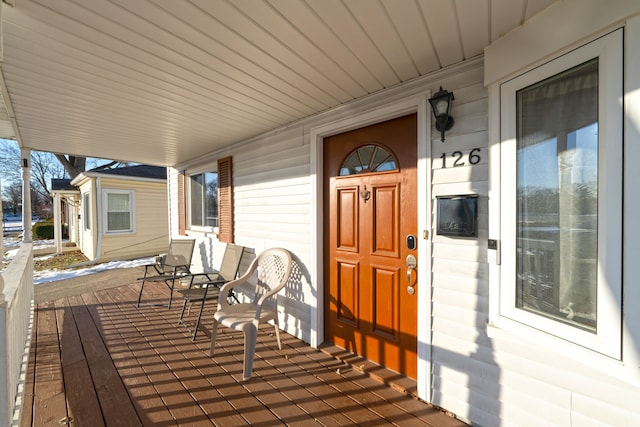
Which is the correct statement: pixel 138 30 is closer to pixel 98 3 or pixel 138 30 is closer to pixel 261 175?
pixel 98 3

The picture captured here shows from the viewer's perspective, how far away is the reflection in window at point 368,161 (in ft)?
7.67

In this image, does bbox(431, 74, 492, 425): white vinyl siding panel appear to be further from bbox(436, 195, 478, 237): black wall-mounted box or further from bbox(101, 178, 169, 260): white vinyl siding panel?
bbox(101, 178, 169, 260): white vinyl siding panel

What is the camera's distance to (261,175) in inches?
137

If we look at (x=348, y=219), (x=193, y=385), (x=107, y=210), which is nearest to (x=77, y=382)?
(x=193, y=385)

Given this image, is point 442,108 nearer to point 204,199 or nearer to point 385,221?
point 385,221

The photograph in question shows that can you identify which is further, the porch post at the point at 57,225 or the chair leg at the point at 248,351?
the porch post at the point at 57,225

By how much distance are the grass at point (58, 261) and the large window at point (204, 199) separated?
4.60 m

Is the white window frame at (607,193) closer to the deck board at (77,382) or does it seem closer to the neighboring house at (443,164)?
the neighboring house at (443,164)

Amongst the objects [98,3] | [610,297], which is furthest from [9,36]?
[610,297]

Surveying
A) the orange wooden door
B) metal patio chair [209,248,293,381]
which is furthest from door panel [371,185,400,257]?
metal patio chair [209,248,293,381]

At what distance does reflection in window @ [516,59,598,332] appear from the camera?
1.24 metres

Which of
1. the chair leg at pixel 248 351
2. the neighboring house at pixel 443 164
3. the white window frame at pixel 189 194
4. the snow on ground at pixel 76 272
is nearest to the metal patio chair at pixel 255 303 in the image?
the chair leg at pixel 248 351

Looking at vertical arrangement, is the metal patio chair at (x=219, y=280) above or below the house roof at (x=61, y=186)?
below

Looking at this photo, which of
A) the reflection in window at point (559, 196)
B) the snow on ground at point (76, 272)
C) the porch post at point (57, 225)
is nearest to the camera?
the reflection in window at point (559, 196)
